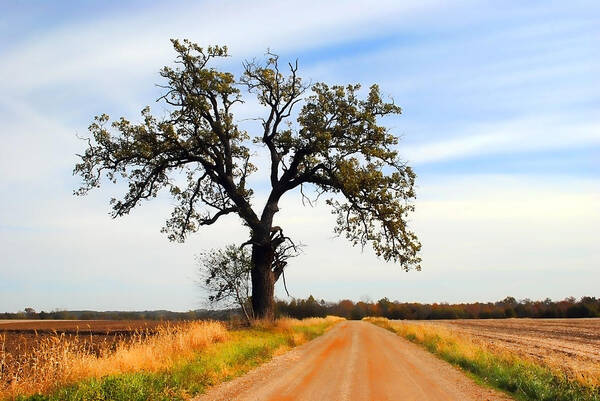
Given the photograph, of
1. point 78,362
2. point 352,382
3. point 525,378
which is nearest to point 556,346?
point 525,378

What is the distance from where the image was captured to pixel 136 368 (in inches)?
480

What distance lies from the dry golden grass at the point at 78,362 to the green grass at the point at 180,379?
50 centimetres

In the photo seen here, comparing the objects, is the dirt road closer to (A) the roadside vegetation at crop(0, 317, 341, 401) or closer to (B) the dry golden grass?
(A) the roadside vegetation at crop(0, 317, 341, 401)

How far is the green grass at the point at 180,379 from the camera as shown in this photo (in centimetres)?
950

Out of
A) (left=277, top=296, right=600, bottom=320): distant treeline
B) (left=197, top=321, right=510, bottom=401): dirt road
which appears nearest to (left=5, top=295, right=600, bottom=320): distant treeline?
(left=277, top=296, right=600, bottom=320): distant treeline

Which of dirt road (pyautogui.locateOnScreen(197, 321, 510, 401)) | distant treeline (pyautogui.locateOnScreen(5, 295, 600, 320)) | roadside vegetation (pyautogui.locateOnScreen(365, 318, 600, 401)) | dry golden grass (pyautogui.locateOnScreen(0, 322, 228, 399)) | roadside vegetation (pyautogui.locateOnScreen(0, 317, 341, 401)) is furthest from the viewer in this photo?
distant treeline (pyautogui.locateOnScreen(5, 295, 600, 320))

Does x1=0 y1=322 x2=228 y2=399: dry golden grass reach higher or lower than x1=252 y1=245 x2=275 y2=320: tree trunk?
lower

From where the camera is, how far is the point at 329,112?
25.9 metres

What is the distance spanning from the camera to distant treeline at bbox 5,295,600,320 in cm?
5562

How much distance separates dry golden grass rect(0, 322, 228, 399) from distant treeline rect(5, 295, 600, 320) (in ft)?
39.9

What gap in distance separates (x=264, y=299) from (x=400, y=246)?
7532mm

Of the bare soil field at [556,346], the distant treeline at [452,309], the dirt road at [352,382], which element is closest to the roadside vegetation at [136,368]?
the dirt road at [352,382]

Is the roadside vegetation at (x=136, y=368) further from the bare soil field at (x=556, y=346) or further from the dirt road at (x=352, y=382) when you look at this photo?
the bare soil field at (x=556, y=346)

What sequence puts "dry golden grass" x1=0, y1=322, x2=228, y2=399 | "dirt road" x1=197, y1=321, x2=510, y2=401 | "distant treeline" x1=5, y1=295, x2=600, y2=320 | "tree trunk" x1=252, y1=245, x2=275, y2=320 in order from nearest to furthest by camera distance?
"dry golden grass" x1=0, y1=322, x2=228, y2=399, "dirt road" x1=197, y1=321, x2=510, y2=401, "tree trunk" x1=252, y1=245, x2=275, y2=320, "distant treeline" x1=5, y1=295, x2=600, y2=320
